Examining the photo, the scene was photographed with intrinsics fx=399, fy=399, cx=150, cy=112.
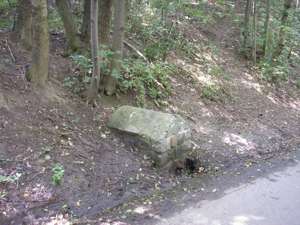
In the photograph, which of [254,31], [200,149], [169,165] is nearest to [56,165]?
[169,165]

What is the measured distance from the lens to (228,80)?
39.0 feet

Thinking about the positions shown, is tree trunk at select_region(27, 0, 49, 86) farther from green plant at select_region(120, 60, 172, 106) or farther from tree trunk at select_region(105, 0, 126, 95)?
green plant at select_region(120, 60, 172, 106)

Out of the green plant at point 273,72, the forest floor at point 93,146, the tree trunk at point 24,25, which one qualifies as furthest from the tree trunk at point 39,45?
A: the green plant at point 273,72

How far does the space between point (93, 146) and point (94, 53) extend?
1.80m

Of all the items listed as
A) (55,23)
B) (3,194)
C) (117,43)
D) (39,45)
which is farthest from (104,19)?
(3,194)

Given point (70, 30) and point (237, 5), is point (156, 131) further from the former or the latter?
point (237, 5)

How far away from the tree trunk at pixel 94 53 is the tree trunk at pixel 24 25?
1.75 metres

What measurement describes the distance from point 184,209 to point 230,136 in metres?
3.54

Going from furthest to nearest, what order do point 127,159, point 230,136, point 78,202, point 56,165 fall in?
point 230,136
point 127,159
point 56,165
point 78,202

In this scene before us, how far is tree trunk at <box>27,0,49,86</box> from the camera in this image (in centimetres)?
697

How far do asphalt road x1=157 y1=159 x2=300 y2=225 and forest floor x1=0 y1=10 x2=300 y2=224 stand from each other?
1.82 ft

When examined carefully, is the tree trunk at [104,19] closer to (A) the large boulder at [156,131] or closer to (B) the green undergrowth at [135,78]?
(B) the green undergrowth at [135,78]

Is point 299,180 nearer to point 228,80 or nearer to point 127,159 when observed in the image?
point 127,159

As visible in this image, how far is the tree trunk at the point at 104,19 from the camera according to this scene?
871 centimetres
